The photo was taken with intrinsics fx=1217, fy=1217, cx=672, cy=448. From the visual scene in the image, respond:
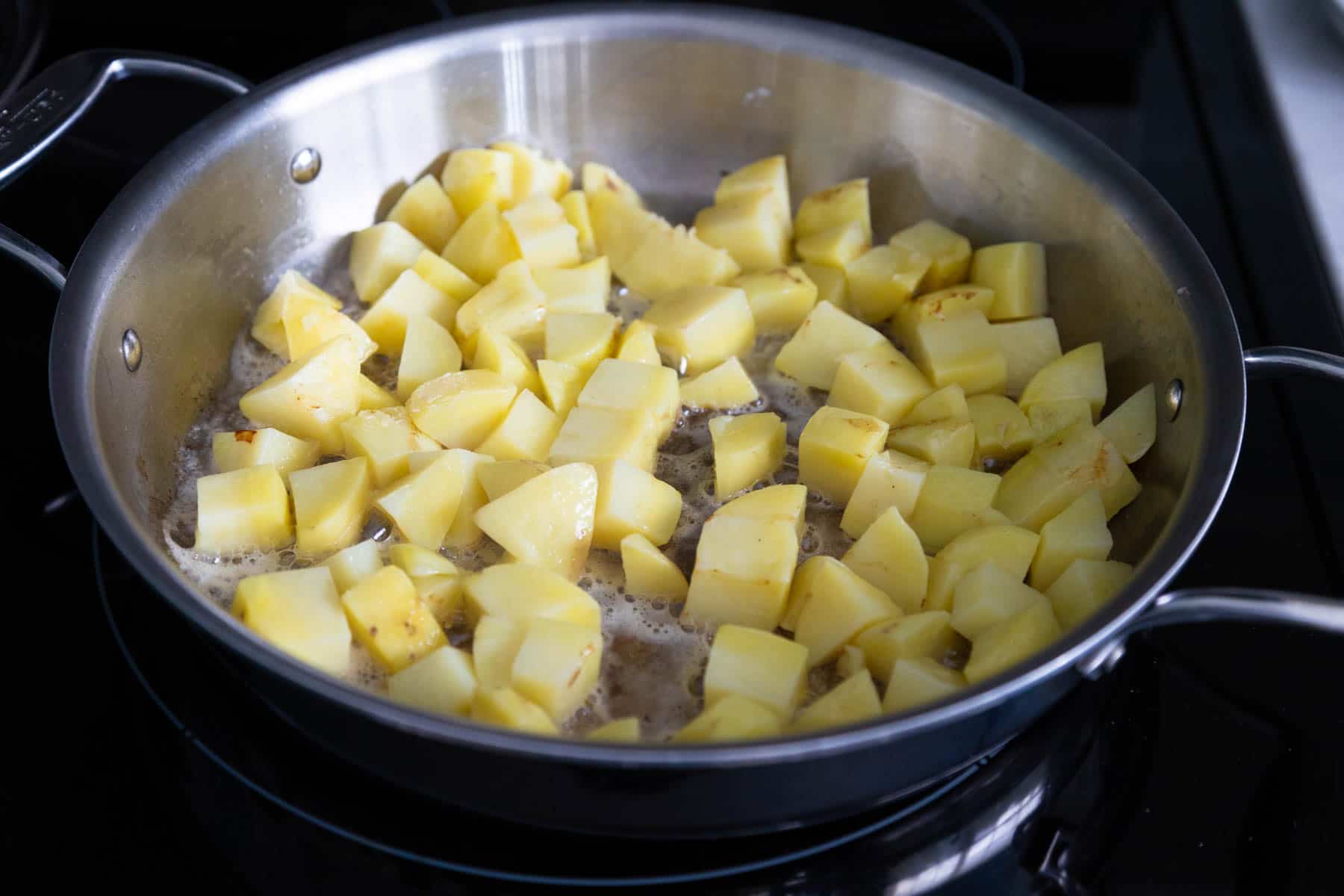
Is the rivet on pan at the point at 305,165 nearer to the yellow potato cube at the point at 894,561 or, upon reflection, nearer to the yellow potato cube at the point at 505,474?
the yellow potato cube at the point at 505,474

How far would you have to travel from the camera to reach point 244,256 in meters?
1.29

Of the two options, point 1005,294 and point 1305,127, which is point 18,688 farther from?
point 1305,127

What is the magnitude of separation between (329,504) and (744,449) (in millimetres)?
377

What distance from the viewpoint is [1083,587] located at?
1006mm

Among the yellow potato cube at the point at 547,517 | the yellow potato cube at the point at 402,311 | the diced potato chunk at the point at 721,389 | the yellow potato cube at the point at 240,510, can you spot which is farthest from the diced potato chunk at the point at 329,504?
the diced potato chunk at the point at 721,389

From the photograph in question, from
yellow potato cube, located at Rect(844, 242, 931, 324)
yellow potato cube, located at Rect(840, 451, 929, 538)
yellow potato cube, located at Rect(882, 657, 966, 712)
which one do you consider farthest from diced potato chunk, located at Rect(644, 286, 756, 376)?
yellow potato cube, located at Rect(882, 657, 966, 712)

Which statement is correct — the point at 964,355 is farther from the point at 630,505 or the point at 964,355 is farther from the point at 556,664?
the point at 556,664

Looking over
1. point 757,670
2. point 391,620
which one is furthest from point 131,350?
point 757,670

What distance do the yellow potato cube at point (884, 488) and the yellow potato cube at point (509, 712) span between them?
374 millimetres

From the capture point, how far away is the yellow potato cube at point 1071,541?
3.43 ft

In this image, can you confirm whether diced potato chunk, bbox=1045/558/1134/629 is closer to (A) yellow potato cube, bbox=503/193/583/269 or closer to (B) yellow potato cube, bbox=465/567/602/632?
(B) yellow potato cube, bbox=465/567/602/632

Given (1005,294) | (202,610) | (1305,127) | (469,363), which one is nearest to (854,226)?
(1005,294)

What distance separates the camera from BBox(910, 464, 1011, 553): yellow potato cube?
3.59 feet

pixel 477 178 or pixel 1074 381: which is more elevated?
pixel 477 178
